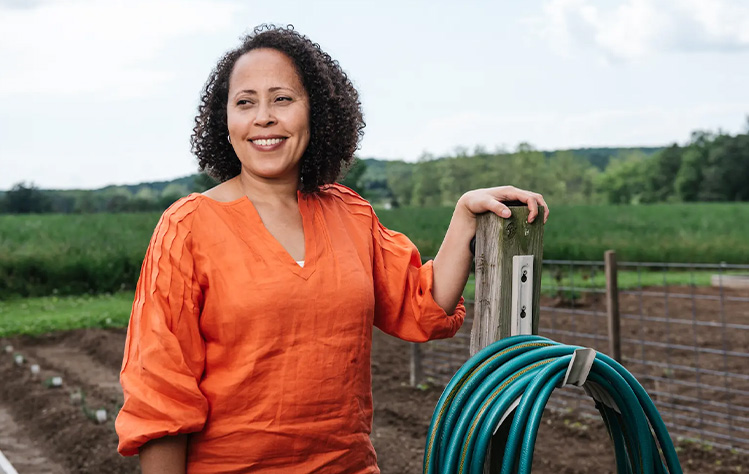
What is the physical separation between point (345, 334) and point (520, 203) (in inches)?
21.1

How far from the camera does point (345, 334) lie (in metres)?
1.67

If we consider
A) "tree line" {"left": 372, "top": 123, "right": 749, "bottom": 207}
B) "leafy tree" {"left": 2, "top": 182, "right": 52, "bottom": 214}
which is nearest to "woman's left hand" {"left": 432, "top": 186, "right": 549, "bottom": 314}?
"leafy tree" {"left": 2, "top": 182, "right": 52, "bottom": 214}

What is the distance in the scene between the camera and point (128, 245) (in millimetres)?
13562

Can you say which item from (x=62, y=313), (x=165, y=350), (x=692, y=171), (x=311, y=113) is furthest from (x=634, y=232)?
(x=692, y=171)

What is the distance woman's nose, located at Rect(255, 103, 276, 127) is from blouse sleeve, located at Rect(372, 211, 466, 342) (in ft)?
1.26

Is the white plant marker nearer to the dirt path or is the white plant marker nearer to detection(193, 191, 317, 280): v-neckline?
the dirt path

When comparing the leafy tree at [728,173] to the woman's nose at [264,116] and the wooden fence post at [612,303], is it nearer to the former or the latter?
the wooden fence post at [612,303]

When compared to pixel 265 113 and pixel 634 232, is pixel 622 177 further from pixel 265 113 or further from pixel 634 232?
pixel 265 113

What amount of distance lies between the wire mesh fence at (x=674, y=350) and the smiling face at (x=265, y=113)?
2895 millimetres

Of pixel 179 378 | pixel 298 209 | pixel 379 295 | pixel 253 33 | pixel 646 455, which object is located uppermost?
pixel 253 33

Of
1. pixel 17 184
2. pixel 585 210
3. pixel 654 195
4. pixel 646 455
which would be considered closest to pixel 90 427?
pixel 646 455

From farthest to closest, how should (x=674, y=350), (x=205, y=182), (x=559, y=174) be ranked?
(x=559, y=174) < (x=674, y=350) < (x=205, y=182)

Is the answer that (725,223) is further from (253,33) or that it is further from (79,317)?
(253,33)

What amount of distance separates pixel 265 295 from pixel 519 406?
1.86 feet
